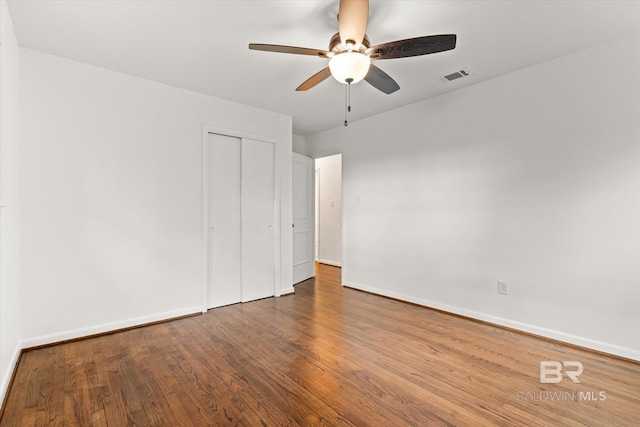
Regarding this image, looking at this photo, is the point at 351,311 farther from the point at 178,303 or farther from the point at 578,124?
the point at 578,124

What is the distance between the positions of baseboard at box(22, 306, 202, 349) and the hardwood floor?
75mm

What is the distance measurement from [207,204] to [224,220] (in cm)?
30

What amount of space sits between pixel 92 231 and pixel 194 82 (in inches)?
68.3

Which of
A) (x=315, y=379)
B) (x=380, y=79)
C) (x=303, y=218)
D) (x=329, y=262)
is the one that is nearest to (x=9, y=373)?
(x=315, y=379)

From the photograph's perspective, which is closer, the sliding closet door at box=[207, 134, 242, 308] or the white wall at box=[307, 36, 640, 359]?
the white wall at box=[307, 36, 640, 359]

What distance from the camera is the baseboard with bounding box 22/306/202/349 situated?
2.54 metres

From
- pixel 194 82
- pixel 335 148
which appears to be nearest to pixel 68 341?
pixel 194 82

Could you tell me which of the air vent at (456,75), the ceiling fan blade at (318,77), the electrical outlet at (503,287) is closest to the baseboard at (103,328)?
the ceiling fan blade at (318,77)

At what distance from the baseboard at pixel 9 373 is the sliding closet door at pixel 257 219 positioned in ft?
6.61

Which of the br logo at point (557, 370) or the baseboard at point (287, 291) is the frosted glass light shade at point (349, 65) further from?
the baseboard at point (287, 291)

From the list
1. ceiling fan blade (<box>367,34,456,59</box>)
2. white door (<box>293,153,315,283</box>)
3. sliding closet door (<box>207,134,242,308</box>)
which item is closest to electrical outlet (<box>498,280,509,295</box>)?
ceiling fan blade (<box>367,34,456,59</box>)

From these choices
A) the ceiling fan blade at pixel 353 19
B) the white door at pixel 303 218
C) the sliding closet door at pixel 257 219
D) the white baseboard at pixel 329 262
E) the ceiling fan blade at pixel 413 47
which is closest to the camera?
the ceiling fan blade at pixel 353 19

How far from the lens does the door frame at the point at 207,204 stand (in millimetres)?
3455

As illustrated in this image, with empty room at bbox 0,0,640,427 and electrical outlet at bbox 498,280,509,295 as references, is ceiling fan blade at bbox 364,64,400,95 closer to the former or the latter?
empty room at bbox 0,0,640,427
